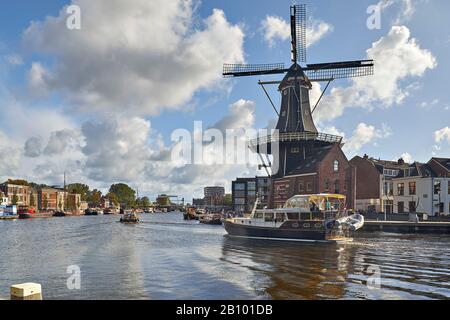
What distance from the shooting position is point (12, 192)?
154m

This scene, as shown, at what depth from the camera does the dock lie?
54.7 meters

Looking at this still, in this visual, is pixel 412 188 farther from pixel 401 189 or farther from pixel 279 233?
pixel 279 233

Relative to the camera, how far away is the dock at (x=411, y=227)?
2154 inches

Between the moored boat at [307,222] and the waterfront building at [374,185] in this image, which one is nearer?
the moored boat at [307,222]

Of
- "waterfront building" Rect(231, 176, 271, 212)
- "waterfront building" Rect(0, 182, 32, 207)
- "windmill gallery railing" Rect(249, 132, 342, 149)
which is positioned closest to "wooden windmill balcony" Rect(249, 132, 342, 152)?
"windmill gallery railing" Rect(249, 132, 342, 149)

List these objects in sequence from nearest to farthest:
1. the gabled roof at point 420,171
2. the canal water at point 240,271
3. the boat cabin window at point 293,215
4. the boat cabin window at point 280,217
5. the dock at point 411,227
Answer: the canal water at point 240,271
the boat cabin window at point 293,215
the boat cabin window at point 280,217
the dock at point 411,227
the gabled roof at point 420,171

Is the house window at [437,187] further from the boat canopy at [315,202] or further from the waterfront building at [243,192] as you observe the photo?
the waterfront building at [243,192]

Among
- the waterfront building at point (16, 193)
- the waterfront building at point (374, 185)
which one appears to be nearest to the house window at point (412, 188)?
the waterfront building at point (374, 185)

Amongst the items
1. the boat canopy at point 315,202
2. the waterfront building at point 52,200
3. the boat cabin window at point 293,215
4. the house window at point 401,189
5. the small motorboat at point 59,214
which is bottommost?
the small motorboat at point 59,214

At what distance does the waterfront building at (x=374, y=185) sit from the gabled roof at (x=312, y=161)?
14.8 m

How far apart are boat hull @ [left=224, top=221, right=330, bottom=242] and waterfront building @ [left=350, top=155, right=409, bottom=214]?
41.7 meters

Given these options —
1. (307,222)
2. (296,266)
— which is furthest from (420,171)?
(296,266)

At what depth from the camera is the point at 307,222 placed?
148 ft
